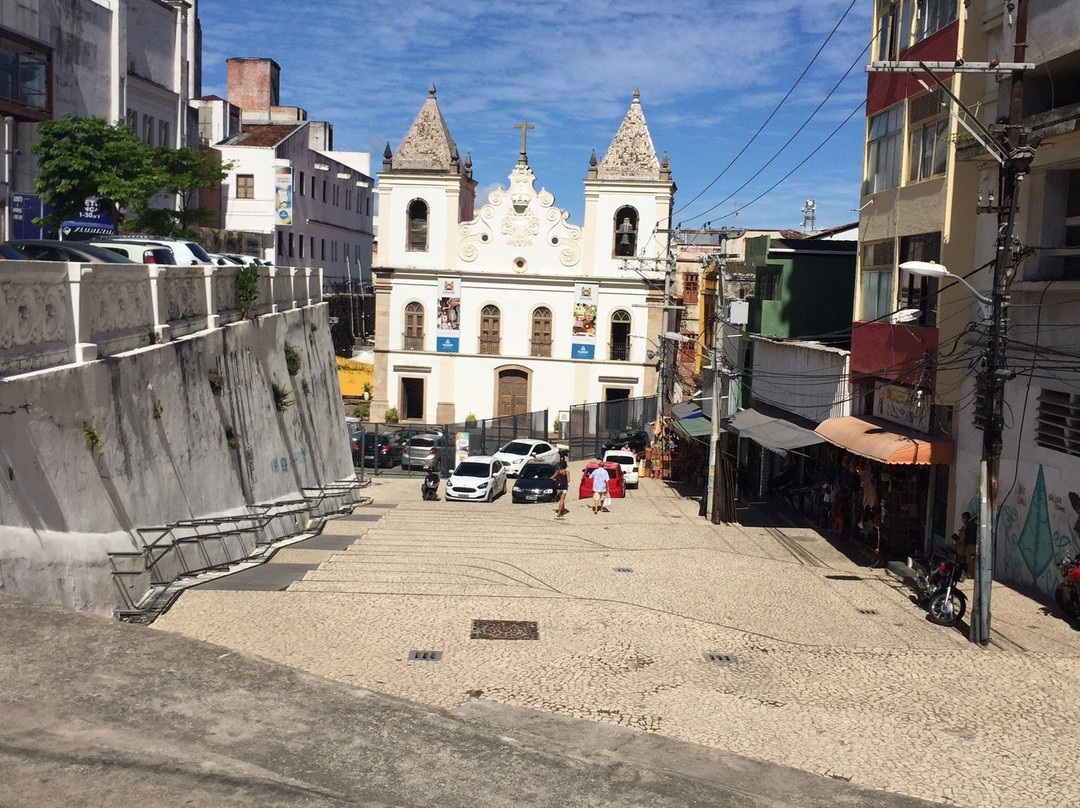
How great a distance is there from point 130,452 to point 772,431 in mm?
16348

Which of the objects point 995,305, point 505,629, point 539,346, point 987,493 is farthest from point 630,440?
point 505,629

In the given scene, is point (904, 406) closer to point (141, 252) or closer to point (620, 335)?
point (141, 252)

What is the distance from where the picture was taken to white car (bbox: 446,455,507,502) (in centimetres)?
3200

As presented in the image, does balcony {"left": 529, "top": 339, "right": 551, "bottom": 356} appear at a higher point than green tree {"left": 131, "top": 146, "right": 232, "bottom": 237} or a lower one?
lower

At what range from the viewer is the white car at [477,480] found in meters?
32.0

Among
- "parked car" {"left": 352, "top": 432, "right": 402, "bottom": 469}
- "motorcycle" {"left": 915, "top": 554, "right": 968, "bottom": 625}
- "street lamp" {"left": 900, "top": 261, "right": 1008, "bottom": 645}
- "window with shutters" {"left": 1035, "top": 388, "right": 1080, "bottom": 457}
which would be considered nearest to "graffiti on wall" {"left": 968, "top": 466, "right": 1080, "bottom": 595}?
"window with shutters" {"left": 1035, "top": 388, "right": 1080, "bottom": 457}

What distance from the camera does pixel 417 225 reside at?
179 ft

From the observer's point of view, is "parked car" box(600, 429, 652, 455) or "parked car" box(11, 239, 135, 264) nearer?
"parked car" box(11, 239, 135, 264)

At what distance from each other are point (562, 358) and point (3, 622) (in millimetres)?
45293

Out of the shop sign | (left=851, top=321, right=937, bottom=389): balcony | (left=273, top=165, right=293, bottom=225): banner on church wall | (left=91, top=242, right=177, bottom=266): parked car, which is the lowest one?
the shop sign

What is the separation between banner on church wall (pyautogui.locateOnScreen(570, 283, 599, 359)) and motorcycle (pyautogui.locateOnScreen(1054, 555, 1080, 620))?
38771mm

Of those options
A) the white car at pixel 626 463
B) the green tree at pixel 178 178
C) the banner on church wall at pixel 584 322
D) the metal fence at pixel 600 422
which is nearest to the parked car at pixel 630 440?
the metal fence at pixel 600 422

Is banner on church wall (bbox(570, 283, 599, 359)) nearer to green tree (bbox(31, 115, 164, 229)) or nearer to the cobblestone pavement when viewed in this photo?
green tree (bbox(31, 115, 164, 229))

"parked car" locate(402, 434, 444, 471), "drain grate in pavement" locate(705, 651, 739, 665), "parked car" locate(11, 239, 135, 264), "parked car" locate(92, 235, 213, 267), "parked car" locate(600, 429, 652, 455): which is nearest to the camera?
"drain grate in pavement" locate(705, 651, 739, 665)
